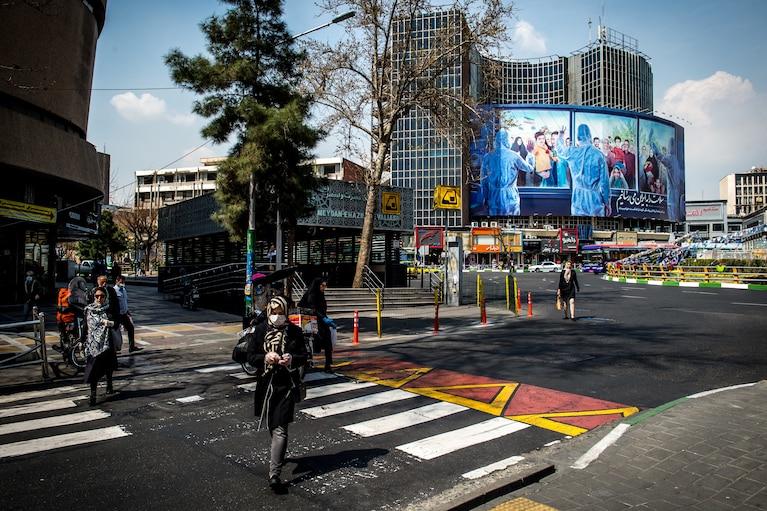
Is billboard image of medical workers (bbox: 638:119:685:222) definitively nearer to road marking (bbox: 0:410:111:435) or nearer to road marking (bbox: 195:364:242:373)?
road marking (bbox: 195:364:242:373)

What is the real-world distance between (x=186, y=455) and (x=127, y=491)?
914 millimetres

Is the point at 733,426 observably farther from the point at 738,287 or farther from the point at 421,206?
the point at 421,206

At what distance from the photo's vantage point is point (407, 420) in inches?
264

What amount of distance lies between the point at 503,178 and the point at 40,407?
96730 mm

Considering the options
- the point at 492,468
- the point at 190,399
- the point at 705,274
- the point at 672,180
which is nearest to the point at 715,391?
the point at 492,468

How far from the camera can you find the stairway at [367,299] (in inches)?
863

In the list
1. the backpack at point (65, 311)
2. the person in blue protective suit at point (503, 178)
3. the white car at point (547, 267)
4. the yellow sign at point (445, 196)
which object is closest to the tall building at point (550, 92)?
the person in blue protective suit at point (503, 178)

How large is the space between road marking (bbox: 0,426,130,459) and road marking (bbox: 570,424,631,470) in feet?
16.8

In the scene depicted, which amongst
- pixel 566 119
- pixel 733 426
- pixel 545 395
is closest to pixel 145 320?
pixel 545 395

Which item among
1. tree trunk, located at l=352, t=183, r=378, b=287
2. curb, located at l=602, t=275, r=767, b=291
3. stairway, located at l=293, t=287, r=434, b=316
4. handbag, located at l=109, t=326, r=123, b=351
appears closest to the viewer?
handbag, located at l=109, t=326, r=123, b=351

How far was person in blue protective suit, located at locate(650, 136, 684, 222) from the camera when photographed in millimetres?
108250

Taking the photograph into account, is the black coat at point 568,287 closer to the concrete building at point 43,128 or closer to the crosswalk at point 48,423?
the crosswalk at point 48,423

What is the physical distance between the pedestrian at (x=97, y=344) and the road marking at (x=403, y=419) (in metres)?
3.95

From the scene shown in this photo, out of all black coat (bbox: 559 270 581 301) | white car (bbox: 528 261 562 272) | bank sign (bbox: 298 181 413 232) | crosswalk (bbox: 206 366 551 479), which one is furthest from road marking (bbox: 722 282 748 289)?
white car (bbox: 528 261 562 272)
